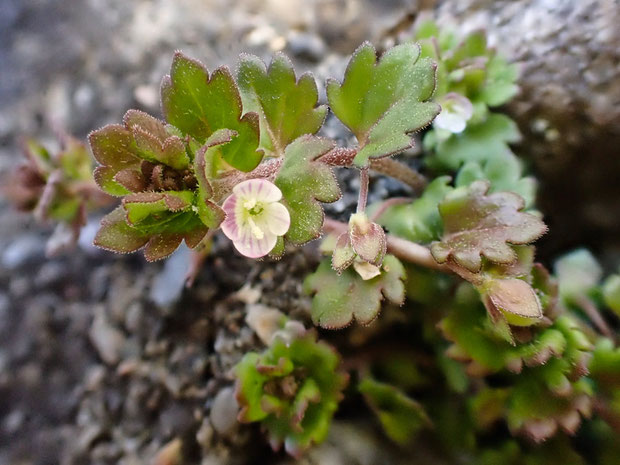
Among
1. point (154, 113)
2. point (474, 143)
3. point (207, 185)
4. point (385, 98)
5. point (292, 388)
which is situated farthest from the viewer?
point (154, 113)

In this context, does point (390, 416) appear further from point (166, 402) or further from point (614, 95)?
point (614, 95)

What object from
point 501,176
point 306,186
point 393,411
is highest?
point 306,186

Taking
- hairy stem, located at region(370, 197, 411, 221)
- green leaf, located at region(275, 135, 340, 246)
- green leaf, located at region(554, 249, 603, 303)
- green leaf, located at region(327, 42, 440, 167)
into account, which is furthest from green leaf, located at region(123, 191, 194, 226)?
green leaf, located at region(554, 249, 603, 303)

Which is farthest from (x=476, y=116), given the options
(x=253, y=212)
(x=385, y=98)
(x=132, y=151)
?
(x=132, y=151)

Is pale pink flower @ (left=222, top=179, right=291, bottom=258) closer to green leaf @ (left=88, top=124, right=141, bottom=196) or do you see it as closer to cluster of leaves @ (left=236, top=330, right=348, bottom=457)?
green leaf @ (left=88, top=124, right=141, bottom=196)

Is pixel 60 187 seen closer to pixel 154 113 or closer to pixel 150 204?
pixel 154 113

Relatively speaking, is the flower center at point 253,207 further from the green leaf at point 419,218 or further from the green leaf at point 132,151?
the green leaf at point 419,218
